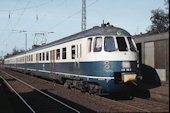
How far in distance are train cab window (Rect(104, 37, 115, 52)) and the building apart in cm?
479

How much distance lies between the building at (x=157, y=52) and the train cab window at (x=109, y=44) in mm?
4793

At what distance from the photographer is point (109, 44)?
34.4 feet

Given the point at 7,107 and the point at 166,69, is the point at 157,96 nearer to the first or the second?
the point at 166,69

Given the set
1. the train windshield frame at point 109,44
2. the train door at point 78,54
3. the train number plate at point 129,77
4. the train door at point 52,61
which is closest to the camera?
the train number plate at point 129,77

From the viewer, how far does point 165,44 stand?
45.9 feet

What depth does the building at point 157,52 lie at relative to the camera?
14078 mm

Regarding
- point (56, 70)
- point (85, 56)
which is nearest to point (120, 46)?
point (85, 56)

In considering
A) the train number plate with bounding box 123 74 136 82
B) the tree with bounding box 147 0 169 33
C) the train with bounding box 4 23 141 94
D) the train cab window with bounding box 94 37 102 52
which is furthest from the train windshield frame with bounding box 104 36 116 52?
the tree with bounding box 147 0 169 33

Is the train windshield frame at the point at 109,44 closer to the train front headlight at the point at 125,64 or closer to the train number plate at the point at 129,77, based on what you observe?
the train front headlight at the point at 125,64

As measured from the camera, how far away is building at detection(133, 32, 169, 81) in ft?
46.2

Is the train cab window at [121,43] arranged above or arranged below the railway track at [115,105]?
above

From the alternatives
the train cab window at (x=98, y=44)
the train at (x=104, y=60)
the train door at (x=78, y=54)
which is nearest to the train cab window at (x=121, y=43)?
the train at (x=104, y=60)

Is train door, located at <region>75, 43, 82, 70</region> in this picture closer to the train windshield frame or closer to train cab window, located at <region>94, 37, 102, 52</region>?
train cab window, located at <region>94, 37, 102, 52</region>

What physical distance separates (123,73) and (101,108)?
Answer: 6.48 ft
